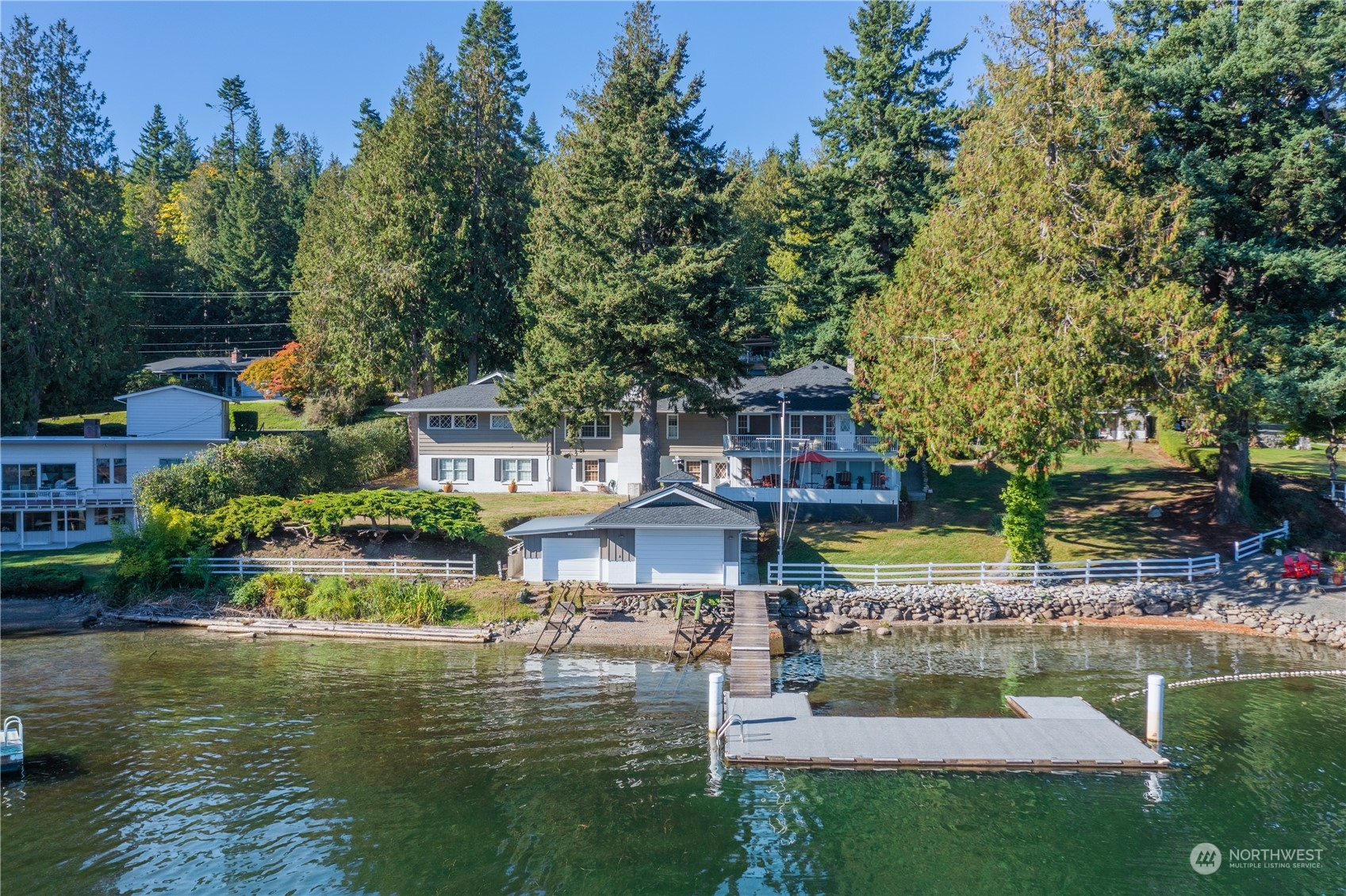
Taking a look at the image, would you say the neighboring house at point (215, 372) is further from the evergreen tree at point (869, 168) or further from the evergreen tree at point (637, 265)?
the evergreen tree at point (869, 168)

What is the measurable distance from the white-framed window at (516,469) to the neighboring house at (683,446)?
0.22ft

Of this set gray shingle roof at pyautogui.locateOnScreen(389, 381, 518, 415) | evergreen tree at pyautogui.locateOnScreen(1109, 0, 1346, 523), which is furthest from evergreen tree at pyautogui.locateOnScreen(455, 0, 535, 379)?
evergreen tree at pyautogui.locateOnScreen(1109, 0, 1346, 523)

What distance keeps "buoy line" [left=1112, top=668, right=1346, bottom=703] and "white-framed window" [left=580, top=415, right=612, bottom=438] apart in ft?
105

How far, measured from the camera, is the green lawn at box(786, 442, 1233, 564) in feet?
131

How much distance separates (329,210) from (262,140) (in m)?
53.4

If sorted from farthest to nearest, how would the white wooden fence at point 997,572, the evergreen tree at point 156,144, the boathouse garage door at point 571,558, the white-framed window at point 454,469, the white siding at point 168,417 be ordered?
the evergreen tree at point 156,144 < the white-framed window at point 454,469 < the white siding at point 168,417 < the white wooden fence at point 997,572 < the boathouse garage door at point 571,558

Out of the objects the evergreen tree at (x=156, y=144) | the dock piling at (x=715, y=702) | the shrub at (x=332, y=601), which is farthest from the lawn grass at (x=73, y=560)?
the evergreen tree at (x=156, y=144)

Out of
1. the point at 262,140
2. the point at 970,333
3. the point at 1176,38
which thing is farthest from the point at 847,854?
the point at 262,140

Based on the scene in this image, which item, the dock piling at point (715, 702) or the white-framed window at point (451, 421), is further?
the white-framed window at point (451, 421)

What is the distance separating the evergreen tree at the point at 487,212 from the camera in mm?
58812

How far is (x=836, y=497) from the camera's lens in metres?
45.5

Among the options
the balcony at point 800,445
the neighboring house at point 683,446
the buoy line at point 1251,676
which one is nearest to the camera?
the buoy line at point 1251,676

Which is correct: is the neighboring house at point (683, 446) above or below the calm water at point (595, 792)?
above

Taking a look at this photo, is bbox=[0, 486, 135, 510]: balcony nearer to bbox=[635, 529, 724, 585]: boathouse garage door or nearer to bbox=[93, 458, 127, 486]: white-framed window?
bbox=[93, 458, 127, 486]: white-framed window
